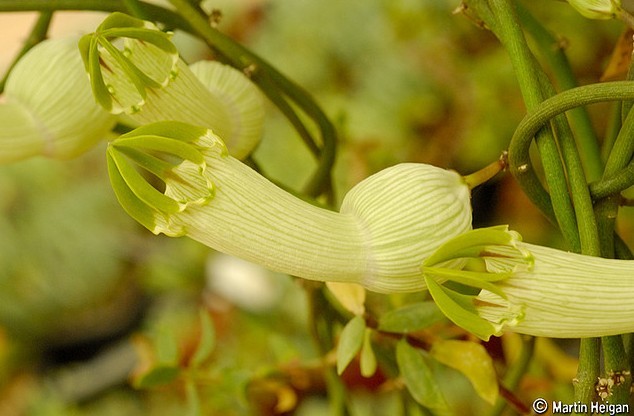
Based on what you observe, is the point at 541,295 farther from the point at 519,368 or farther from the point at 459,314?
the point at 519,368

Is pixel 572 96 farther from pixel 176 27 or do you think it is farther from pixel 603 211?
pixel 176 27

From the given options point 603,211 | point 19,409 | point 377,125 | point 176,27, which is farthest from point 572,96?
point 19,409

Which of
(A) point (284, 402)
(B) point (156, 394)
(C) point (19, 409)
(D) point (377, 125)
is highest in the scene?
(D) point (377, 125)

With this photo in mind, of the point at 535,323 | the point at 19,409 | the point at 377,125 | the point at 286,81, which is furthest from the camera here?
the point at 19,409

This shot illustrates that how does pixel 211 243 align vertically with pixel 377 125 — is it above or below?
below

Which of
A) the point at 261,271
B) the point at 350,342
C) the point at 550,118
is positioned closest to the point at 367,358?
the point at 350,342

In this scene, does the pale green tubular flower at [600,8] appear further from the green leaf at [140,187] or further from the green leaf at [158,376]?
the green leaf at [158,376]
